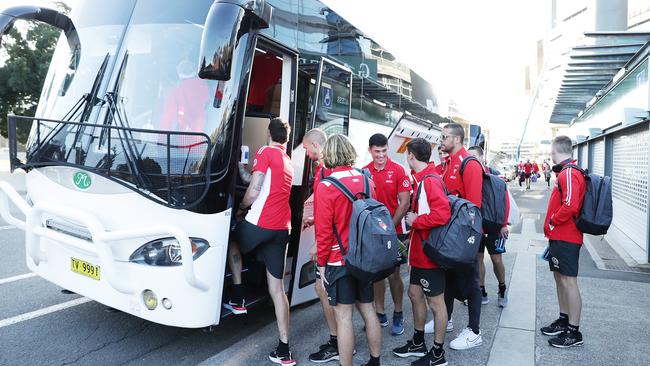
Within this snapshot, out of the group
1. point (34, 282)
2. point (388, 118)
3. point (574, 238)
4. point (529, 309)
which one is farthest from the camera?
point (388, 118)

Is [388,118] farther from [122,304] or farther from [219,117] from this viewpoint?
[122,304]

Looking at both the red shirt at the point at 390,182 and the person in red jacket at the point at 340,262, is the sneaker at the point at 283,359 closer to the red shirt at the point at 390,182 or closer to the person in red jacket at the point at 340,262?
the person in red jacket at the point at 340,262

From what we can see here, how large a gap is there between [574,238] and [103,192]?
4.14 meters

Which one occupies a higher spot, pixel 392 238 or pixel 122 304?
pixel 392 238

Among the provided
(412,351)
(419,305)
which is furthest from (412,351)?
(419,305)

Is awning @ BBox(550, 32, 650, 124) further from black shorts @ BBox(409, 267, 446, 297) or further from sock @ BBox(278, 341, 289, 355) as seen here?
sock @ BBox(278, 341, 289, 355)

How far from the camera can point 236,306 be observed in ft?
12.8

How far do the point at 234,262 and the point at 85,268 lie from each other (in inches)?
46.4

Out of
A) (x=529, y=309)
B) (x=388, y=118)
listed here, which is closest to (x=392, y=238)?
(x=529, y=309)

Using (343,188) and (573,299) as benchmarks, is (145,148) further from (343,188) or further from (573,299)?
(573,299)

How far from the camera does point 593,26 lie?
16.2 metres

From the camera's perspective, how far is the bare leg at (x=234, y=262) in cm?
398

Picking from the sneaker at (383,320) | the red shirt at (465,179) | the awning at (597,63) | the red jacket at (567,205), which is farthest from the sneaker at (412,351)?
the awning at (597,63)

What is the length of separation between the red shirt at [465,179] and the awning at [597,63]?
554 cm
